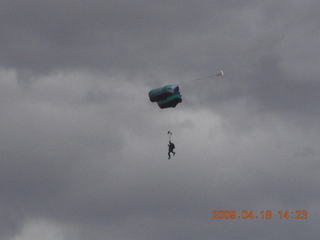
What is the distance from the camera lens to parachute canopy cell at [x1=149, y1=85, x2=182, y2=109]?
138 meters

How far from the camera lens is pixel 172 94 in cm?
13788

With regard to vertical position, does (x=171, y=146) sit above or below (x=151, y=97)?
below

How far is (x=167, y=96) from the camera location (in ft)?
455

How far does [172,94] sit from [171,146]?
319 inches

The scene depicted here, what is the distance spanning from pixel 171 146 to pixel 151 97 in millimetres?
9318

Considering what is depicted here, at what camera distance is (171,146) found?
13762 centimetres

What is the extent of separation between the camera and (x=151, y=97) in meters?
142

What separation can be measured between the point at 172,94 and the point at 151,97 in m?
5.11

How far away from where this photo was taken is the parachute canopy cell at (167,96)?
13788 cm
